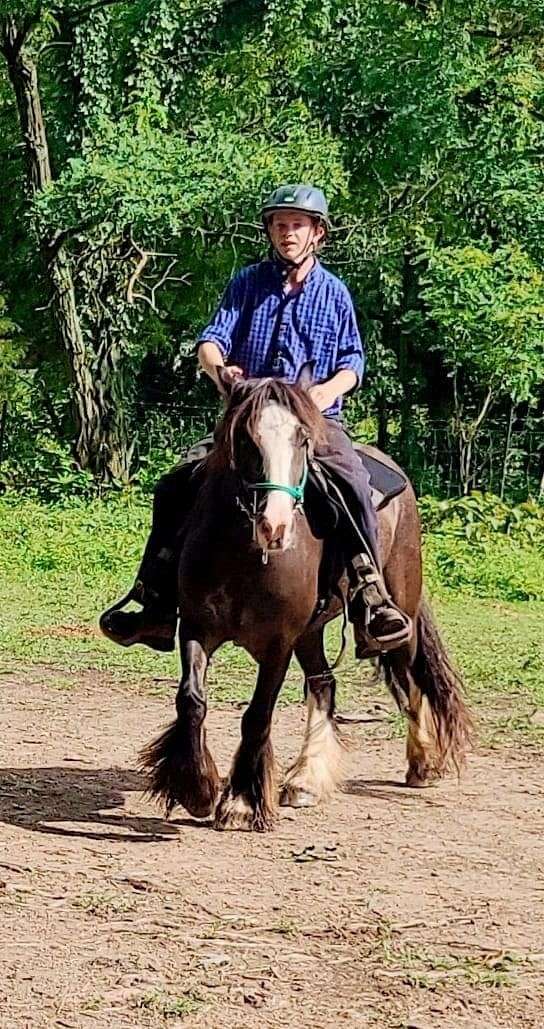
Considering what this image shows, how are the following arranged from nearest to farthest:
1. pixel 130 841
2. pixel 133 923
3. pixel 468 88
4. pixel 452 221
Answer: pixel 133 923
pixel 130 841
pixel 468 88
pixel 452 221

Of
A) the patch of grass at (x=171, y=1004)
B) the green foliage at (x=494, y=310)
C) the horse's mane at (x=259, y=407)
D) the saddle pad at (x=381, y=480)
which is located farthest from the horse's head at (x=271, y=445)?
the green foliage at (x=494, y=310)

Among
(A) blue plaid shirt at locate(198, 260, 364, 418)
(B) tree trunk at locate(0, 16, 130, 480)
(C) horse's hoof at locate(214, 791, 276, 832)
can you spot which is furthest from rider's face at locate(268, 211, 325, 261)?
(B) tree trunk at locate(0, 16, 130, 480)

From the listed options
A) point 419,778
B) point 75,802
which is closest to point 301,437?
point 75,802

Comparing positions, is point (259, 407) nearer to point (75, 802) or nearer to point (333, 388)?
point (333, 388)

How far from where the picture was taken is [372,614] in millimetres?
6715

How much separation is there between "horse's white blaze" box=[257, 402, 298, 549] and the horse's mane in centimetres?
3

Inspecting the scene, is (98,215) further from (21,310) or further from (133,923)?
(133,923)

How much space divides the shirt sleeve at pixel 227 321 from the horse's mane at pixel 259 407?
0.57m

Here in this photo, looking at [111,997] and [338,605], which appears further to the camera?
[338,605]

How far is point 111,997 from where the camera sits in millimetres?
4199

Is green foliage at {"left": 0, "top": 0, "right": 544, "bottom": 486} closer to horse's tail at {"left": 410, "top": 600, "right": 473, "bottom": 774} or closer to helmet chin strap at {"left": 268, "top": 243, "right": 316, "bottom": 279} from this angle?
horse's tail at {"left": 410, "top": 600, "right": 473, "bottom": 774}

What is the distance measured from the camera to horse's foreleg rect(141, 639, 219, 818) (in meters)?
6.18

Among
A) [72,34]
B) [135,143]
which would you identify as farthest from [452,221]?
[72,34]

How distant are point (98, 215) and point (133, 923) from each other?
14640 mm
